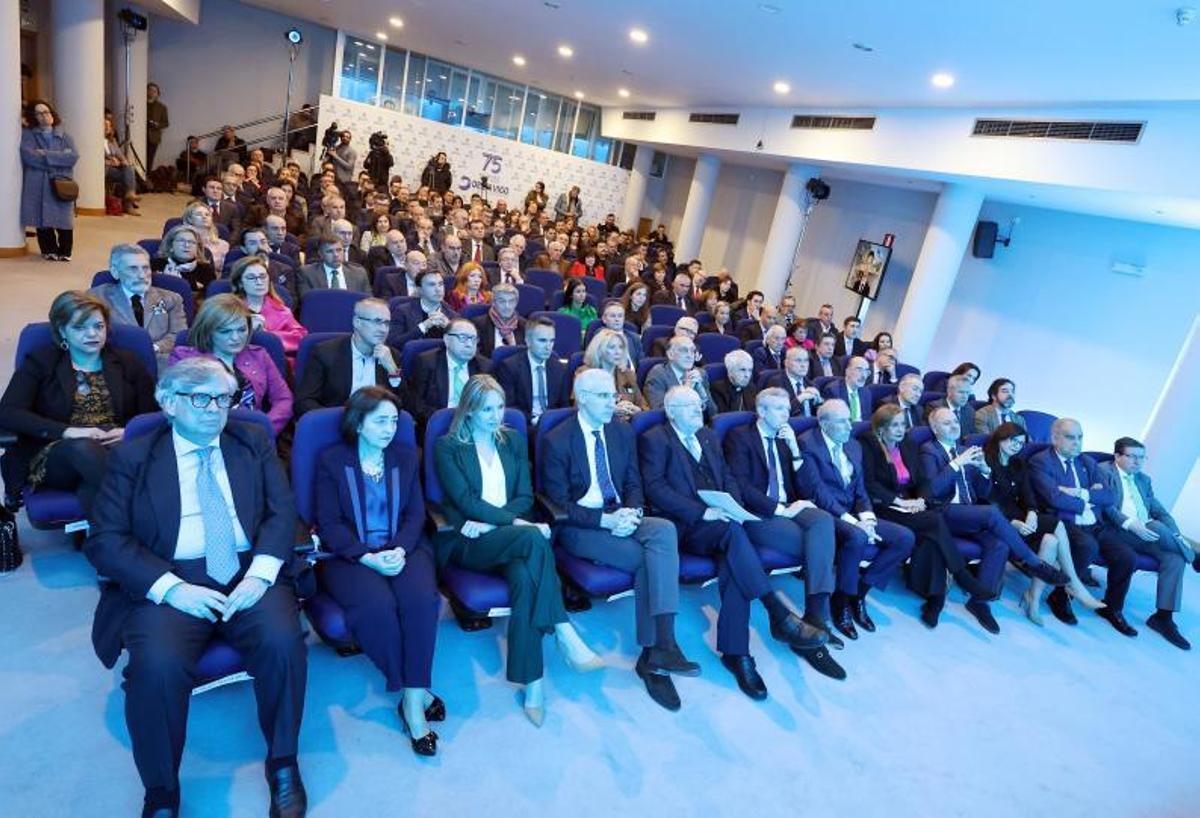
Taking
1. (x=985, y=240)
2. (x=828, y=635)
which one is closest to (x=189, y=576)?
(x=828, y=635)

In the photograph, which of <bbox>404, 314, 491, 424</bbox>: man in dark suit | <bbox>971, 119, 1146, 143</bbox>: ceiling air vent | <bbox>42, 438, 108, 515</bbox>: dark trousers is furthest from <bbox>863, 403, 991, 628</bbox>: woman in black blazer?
<bbox>971, 119, 1146, 143</bbox>: ceiling air vent

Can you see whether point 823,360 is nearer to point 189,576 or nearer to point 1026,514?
point 1026,514

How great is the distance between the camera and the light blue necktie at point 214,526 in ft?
6.97

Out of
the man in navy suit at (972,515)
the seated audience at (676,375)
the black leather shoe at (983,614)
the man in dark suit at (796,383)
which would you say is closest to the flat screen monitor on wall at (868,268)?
the man in dark suit at (796,383)

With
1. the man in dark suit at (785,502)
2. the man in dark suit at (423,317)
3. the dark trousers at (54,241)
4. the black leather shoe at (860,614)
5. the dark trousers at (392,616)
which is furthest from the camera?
the dark trousers at (54,241)

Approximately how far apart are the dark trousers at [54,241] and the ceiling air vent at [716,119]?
380 inches

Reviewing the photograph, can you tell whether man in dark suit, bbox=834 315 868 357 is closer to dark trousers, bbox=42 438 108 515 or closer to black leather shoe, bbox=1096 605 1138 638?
black leather shoe, bbox=1096 605 1138 638

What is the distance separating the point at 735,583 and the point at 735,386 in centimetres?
201

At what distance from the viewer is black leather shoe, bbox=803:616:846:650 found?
3.24 meters

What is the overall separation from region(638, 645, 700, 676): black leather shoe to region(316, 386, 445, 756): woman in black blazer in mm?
889

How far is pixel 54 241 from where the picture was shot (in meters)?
7.12

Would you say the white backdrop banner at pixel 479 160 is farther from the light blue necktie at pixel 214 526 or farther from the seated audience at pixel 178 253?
the light blue necktie at pixel 214 526

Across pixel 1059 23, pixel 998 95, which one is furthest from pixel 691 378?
pixel 998 95

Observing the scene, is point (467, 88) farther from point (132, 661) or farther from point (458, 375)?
point (132, 661)
